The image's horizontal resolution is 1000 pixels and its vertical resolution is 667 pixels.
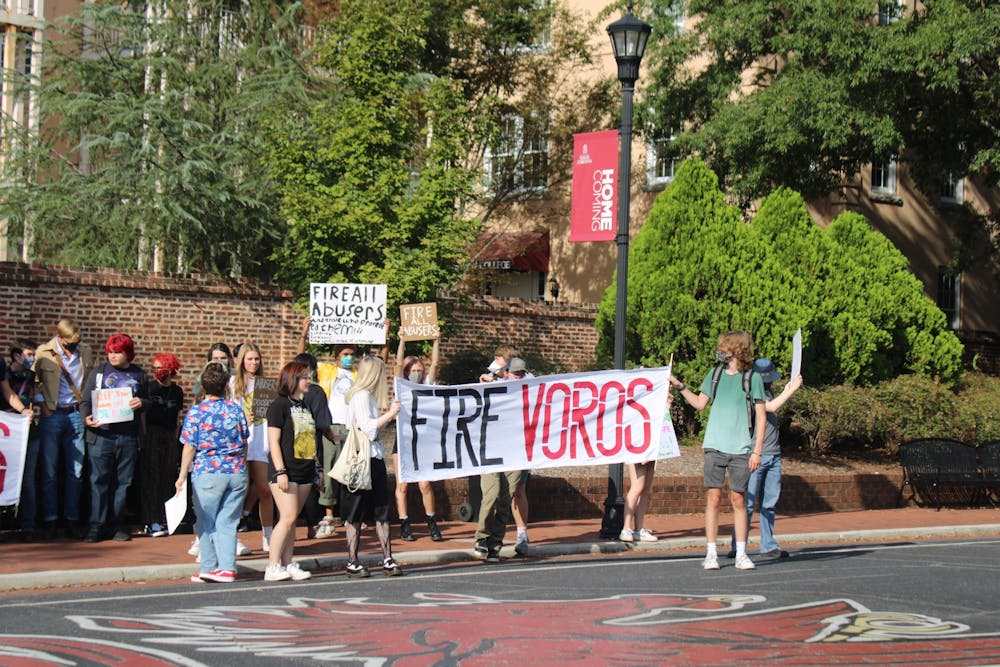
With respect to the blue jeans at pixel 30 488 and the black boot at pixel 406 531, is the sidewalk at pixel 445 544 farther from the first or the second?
the blue jeans at pixel 30 488

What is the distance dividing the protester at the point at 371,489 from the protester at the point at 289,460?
0.41m

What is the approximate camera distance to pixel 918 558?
1237cm

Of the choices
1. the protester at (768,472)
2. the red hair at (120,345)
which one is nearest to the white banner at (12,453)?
the red hair at (120,345)

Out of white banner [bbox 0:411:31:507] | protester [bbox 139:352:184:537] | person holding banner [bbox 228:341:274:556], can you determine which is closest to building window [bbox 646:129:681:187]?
protester [bbox 139:352:184:537]

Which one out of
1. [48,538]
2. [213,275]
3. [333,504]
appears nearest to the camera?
[48,538]

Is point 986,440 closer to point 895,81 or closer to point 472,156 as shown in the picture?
point 895,81

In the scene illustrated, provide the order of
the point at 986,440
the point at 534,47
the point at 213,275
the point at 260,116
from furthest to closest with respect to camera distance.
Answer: the point at 534,47 → the point at 260,116 → the point at 213,275 → the point at 986,440

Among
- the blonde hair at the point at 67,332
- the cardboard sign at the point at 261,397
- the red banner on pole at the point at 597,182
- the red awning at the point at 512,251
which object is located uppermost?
the red awning at the point at 512,251

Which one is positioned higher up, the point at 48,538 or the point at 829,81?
the point at 829,81

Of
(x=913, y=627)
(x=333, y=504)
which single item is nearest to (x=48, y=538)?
(x=333, y=504)

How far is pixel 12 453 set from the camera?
37.9ft

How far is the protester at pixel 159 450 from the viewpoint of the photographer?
41.1 ft

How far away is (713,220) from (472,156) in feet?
36.3

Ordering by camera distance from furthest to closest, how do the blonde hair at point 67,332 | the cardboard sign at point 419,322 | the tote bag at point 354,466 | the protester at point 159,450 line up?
the cardboard sign at point 419,322
the protester at point 159,450
the blonde hair at point 67,332
the tote bag at point 354,466
